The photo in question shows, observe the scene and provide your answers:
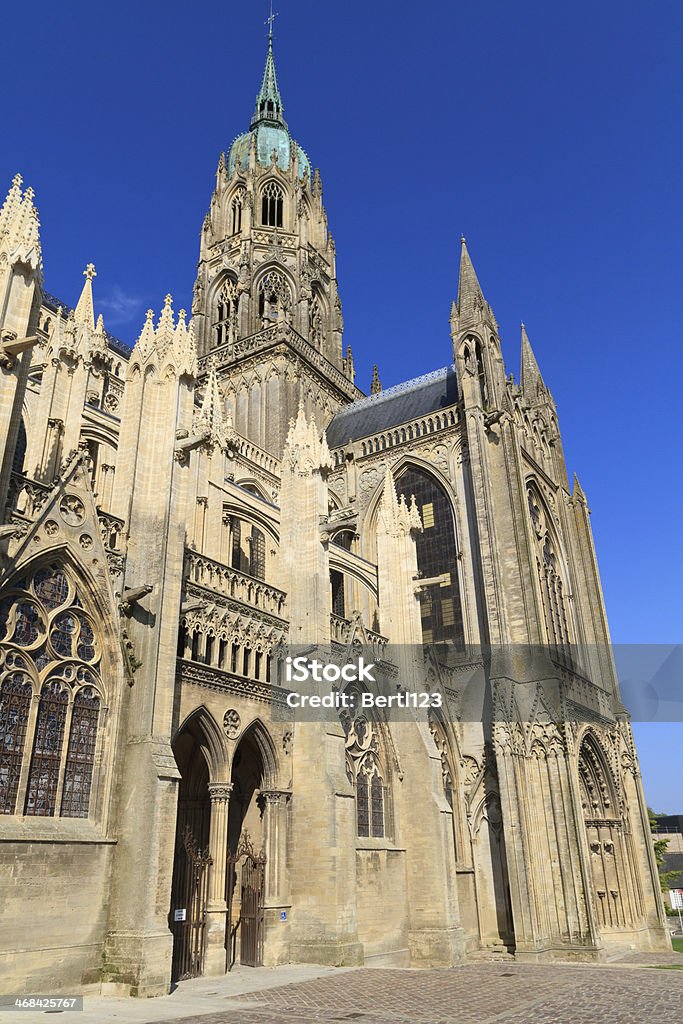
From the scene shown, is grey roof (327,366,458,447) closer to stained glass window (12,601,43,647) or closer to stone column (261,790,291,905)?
stone column (261,790,291,905)

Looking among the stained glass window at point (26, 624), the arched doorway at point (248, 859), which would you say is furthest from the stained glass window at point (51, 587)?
the arched doorway at point (248, 859)

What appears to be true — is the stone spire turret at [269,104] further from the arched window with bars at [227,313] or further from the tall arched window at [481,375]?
the tall arched window at [481,375]

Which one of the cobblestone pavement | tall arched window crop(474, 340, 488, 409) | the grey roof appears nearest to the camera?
the cobblestone pavement

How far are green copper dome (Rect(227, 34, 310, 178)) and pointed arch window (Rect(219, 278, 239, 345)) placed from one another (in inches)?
376

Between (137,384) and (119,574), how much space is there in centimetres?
464

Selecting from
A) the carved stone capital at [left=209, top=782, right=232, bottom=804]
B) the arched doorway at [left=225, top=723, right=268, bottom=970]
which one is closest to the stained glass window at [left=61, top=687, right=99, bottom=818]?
the carved stone capital at [left=209, top=782, right=232, bottom=804]

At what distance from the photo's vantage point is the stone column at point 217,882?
15.6 metres

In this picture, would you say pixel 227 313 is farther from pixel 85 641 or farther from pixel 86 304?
pixel 85 641

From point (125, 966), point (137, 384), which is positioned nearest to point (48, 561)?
point (137, 384)

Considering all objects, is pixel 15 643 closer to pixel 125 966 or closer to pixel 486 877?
pixel 125 966

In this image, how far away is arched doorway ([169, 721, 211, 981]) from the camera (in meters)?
15.6

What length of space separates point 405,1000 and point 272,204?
45.3 meters

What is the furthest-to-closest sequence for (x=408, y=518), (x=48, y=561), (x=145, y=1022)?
(x=408, y=518) < (x=48, y=561) < (x=145, y=1022)

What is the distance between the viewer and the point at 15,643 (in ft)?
43.1
